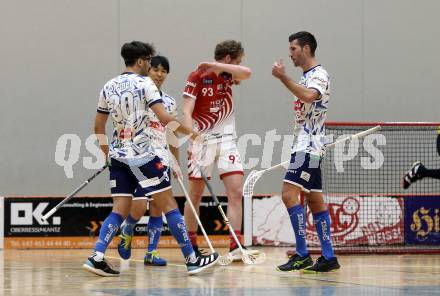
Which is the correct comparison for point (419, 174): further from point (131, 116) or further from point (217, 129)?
point (131, 116)

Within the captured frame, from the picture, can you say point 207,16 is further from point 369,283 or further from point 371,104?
point 369,283

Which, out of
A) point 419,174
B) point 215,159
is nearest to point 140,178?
point 215,159

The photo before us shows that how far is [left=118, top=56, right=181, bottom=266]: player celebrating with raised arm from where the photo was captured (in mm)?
8930

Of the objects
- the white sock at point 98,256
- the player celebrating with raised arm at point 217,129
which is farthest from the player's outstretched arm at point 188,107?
the white sock at point 98,256

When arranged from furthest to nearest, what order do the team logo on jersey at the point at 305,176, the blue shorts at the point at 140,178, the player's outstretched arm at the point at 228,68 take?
the player's outstretched arm at the point at 228,68 → the team logo on jersey at the point at 305,176 → the blue shorts at the point at 140,178

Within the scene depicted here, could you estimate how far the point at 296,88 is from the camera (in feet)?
26.0

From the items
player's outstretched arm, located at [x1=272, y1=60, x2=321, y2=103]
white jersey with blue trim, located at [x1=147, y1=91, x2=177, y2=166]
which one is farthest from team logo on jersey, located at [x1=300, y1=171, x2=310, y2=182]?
white jersey with blue trim, located at [x1=147, y1=91, x2=177, y2=166]

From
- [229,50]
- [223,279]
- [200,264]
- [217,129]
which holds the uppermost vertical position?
[229,50]

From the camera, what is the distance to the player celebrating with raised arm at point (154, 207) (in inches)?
352

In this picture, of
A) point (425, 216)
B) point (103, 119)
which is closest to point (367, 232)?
point (425, 216)

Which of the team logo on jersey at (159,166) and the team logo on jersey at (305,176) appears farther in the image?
the team logo on jersey at (305,176)

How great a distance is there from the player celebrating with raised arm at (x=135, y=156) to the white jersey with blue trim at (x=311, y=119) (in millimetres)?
1124

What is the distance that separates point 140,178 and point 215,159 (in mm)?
1719

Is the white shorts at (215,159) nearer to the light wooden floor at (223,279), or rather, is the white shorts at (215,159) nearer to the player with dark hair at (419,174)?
the light wooden floor at (223,279)
